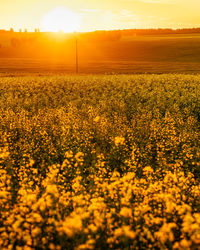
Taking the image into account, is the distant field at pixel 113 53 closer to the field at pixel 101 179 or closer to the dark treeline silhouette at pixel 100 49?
the dark treeline silhouette at pixel 100 49

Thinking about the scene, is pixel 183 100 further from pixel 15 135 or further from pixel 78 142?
pixel 15 135

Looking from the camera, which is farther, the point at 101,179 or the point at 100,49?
the point at 100,49

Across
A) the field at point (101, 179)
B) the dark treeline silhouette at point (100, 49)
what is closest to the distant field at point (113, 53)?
the dark treeline silhouette at point (100, 49)

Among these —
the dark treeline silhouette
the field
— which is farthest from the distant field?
the field

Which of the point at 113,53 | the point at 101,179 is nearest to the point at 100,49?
the point at 113,53

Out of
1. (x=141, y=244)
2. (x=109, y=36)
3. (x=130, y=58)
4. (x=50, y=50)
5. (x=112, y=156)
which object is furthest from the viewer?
(x=109, y=36)

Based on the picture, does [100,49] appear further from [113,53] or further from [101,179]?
[101,179]

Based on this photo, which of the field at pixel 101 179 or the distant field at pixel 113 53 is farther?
the distant field at pixel 113 53

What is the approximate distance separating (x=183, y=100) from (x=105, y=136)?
8155mm

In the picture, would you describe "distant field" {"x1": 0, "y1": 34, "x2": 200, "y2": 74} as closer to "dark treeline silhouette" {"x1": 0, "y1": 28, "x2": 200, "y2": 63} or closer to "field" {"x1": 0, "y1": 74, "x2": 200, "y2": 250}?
"dark treeline silhouette" {"x1": 0, "y1": 28, "x2": 200, "y2": 63}

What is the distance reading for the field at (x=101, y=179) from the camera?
12.3 feet

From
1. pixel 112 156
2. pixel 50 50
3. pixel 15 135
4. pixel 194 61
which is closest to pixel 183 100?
pixel 112 156

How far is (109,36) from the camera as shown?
343 ft

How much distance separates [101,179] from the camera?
511 cm
